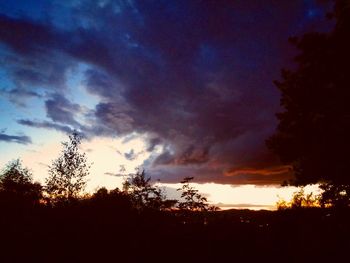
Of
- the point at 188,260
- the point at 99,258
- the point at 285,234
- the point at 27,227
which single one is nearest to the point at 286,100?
the point at 285,234

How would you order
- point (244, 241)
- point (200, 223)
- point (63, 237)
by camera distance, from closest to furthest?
1. point (63, 237)
2. point (244, 241)
3. point (200, 223)

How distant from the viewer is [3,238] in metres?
18.1

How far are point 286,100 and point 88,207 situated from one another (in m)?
15.3

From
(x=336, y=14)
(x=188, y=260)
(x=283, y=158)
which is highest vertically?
(x=336, y=14)

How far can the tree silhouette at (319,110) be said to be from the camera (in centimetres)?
2442

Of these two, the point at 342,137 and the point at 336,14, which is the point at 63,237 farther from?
the point at 336,14

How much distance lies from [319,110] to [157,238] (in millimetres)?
13477

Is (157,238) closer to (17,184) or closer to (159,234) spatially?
(159,234)

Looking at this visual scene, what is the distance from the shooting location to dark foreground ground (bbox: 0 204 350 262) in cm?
1802

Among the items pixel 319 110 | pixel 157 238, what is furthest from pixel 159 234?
Answer: pixel 319 110

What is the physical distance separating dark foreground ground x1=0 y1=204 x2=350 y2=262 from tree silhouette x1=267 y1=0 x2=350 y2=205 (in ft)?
11.7

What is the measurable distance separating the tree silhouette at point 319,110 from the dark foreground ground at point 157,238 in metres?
3.56

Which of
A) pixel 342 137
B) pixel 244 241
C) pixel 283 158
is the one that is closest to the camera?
pixel 244 241

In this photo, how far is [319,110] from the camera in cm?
Result: 2528
